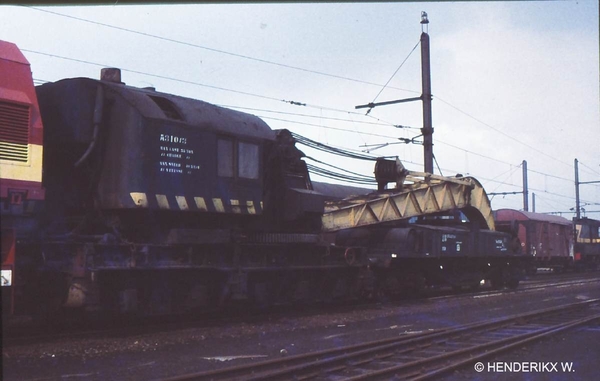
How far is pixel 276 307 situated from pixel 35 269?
7.56 m

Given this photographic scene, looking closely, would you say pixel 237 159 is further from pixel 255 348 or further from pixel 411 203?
pixel 411 203

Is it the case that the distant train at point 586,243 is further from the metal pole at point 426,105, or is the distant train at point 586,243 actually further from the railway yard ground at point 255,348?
the railway yard ground at point 255,348

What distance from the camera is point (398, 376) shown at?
7.84m

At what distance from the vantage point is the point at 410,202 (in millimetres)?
19031

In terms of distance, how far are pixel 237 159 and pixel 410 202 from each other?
25.8 ft

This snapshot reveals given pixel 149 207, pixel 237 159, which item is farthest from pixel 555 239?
pixel 149 207

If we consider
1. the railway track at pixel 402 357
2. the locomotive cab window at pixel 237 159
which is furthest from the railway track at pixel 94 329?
the railway track at pixel 402 357

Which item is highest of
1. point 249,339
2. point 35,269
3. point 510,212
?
point 510,212

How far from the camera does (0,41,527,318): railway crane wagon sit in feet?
30.7

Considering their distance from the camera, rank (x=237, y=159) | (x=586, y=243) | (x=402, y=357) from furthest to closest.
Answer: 1. (x=586, y=243)
2. (x=237, y=159)
3. (x=402, y=357)

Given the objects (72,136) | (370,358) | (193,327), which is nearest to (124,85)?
(72,136)

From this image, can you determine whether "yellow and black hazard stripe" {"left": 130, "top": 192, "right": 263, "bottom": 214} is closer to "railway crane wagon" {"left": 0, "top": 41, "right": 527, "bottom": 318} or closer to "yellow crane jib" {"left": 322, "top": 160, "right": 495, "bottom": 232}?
"railway crane wagon" {"left": 0, "top": 41, "right": 527, "bottom": 318}

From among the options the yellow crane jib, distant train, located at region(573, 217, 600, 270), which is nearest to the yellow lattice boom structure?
the yellow crane jib

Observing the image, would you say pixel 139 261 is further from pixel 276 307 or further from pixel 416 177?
pixel 416 177
